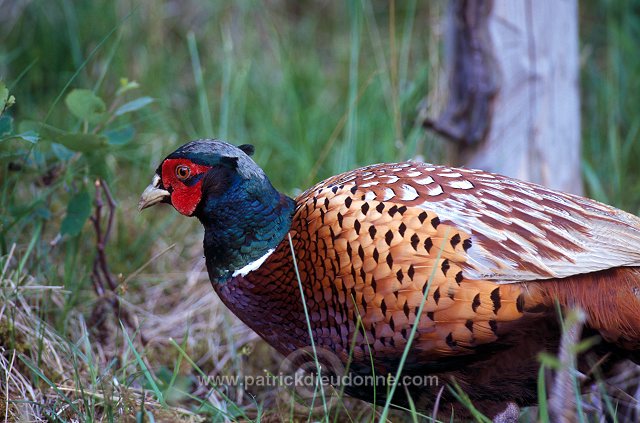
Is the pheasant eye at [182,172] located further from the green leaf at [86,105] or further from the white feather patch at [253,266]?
the green leaf at [86,105]

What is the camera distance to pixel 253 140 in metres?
4.49

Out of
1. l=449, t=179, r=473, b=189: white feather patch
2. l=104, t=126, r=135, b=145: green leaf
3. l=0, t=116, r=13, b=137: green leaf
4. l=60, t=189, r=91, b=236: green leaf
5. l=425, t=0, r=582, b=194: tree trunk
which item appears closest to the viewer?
l=449, t=179, r=473, b=189: white feather patch

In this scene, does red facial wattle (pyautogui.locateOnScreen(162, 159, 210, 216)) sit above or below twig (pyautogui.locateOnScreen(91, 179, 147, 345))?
above

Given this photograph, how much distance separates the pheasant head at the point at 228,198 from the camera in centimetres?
264

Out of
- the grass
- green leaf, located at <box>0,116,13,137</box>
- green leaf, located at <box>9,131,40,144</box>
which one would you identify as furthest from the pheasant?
green leaf, located at <box>0,116,13,137</box>

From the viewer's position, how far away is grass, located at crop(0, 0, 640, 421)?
9.37 feet

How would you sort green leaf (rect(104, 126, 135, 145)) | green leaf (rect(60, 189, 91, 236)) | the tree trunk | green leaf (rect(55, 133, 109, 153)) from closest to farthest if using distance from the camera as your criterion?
1. green leaf (rect(55, 133, 109, 153))
2. green leaf (rect(60, 189, 91, 236))
3. green leaf (rect(104, 126, 135, 145))
4. the tree trunk

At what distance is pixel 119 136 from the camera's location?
3.26 metres

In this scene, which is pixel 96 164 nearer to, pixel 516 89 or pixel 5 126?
pixel 5 126

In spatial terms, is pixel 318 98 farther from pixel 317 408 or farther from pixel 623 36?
pixel 317 408

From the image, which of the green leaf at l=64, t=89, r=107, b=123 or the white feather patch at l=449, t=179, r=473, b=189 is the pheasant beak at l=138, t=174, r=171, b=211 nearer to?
the green leaf at l=64, t=89, r=107, b=123

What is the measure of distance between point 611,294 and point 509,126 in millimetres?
1686

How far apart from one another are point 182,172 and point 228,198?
19 cm

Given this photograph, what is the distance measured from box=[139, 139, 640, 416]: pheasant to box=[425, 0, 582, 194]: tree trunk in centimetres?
126
